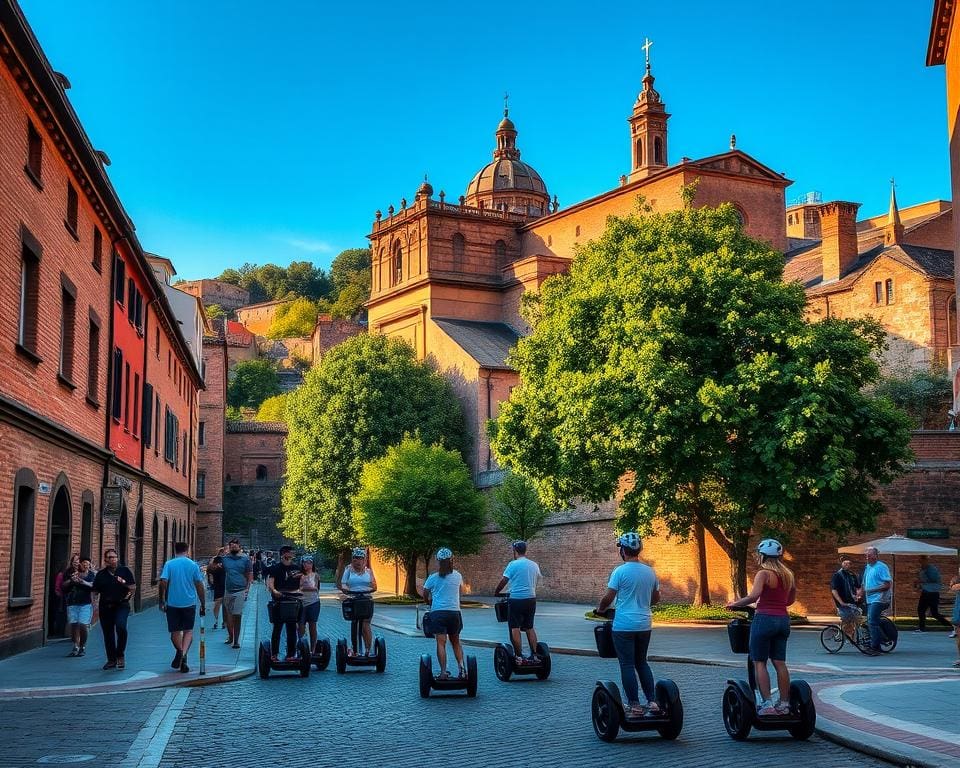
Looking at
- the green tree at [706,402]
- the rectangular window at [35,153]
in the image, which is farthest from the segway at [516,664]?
the green tree at [706,402]

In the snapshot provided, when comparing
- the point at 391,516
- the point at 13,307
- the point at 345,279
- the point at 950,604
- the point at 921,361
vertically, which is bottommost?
the point at 950,604

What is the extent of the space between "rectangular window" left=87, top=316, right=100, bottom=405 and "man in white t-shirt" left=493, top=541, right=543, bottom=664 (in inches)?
487

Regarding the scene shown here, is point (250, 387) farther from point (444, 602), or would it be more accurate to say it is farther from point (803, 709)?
point (803, 709)

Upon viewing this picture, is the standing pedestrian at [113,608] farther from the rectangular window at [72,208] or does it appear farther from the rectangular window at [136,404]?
the rectangular window at [136,404]

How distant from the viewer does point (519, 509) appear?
41.9 meters

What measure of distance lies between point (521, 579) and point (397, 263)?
55.8 meters

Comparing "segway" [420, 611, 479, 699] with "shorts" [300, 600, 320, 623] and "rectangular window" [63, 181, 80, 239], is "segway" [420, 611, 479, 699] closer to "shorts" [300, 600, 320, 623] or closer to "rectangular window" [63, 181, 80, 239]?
"shorts" [300, 600, 320, 623]

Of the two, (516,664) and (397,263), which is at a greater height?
(397,263)

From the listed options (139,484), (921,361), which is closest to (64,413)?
(139,484)

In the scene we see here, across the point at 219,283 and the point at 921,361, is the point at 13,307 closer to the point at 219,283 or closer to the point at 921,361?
the point at 921,361

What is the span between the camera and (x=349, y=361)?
189 ft

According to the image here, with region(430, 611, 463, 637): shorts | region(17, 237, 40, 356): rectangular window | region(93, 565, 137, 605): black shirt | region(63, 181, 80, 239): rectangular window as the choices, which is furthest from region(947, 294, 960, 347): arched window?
region(93, 565, 137, 605): black shirt

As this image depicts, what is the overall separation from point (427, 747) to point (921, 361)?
50.9 metres

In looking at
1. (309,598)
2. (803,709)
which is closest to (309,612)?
(309,598)
